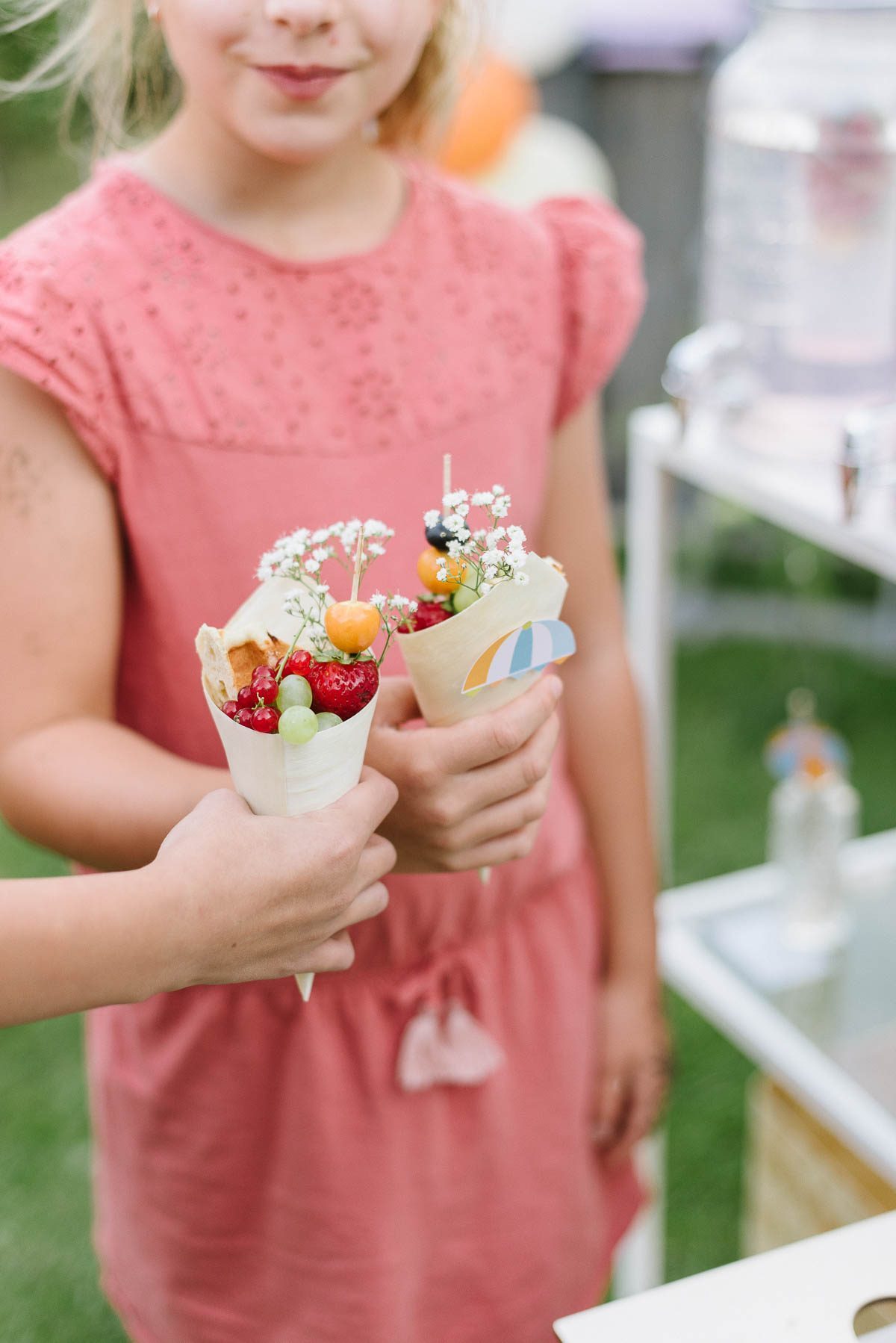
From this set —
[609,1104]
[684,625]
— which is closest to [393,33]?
[609,1104]

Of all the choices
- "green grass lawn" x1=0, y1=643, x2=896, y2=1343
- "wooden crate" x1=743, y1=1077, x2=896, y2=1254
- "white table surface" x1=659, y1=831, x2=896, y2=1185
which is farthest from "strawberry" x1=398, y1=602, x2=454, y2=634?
"green grass lawn" x1=0, y1=643, x2=896, y2=1343

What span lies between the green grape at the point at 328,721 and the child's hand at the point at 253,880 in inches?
2.1

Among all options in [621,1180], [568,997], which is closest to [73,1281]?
[621,1180]

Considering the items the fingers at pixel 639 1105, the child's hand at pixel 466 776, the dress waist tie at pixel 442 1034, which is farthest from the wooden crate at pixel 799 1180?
the child's hand at pixel 466 776

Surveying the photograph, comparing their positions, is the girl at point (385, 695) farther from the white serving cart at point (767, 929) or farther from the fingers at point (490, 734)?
the white serving cart at point (767, 929)

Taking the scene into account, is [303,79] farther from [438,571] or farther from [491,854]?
[491,854]

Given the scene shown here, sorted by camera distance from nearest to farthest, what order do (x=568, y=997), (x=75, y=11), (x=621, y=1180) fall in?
(x=75, y=11) → (x=568, y=997) → (x=621, y=1180)

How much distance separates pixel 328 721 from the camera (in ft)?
2.07

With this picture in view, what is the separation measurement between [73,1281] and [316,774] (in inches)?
56.0

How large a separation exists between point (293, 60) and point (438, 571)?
32cm

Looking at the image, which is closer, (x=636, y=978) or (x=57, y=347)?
(x=57, y=347)

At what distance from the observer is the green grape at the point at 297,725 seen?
1.97 feet

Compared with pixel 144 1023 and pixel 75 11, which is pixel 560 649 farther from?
pixel 75 11

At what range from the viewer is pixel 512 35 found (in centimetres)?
298
